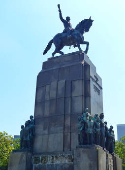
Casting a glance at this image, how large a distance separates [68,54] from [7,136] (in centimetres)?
2499

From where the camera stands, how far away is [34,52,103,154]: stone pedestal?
16469mm

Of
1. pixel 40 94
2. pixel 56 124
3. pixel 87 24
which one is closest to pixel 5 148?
pixel 40 94

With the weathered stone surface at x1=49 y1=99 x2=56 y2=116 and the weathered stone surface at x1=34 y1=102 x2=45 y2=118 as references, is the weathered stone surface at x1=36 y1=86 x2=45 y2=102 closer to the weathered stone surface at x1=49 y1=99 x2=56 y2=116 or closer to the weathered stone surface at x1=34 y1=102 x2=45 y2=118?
the weathered stone surface at x1=34 y1=102 x2=45 y2=118

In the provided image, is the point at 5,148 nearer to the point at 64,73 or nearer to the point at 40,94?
the point at 40,94

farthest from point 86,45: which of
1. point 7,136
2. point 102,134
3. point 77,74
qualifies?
point 7,136

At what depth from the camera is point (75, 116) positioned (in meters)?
16.5

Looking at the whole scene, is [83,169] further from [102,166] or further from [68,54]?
[68,54]

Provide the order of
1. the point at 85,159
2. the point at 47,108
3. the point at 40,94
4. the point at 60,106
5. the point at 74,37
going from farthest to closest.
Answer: the point at 74,37, the point at 40,94, the point at 47,108, the point at 60,106, the point at 85,159

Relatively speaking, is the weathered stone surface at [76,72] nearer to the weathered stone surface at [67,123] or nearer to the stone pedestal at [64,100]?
the stone pedestal at [64,100]

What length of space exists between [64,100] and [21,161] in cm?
518

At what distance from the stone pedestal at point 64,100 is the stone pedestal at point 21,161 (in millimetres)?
959

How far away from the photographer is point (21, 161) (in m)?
16.2

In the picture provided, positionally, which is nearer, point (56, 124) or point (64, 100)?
point (56, 124)

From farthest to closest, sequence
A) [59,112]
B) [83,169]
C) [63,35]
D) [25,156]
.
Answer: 1. [63,35]
2. [59,112]
3. [25,156]
4. [83,169]
